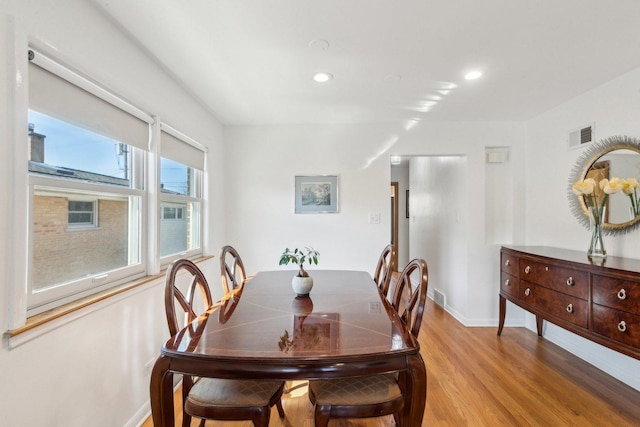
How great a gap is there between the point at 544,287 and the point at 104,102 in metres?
3.37

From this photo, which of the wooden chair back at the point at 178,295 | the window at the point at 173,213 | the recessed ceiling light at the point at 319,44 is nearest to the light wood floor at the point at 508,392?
the wooden chair back at the point at 178,295

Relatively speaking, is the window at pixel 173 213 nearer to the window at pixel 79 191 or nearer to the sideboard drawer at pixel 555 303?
the window at pixel 79 191

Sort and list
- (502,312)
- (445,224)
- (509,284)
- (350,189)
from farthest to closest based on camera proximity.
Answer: (445,224)
(350,189)
(502,312)
(509,284)

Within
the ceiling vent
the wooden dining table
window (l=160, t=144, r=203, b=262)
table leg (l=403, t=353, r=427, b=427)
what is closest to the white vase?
the wooden dining table

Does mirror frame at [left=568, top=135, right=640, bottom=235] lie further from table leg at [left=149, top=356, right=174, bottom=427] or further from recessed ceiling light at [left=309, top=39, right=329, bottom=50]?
table leg at [left=149, top=356, right=174, bottom=427]

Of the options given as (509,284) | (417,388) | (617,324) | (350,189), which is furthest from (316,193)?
(617,324)

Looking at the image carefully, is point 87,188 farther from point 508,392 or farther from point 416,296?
point 508,392

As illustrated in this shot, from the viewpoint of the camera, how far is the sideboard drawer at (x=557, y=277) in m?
1.99

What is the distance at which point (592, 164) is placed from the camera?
8.06ft

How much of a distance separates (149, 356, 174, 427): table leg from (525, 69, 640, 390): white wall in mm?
3052

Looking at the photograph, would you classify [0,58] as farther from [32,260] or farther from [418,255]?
[418,255]

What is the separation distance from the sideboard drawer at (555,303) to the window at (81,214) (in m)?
3.17

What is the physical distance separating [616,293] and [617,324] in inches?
7.5

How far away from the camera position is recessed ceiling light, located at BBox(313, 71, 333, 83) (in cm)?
218
